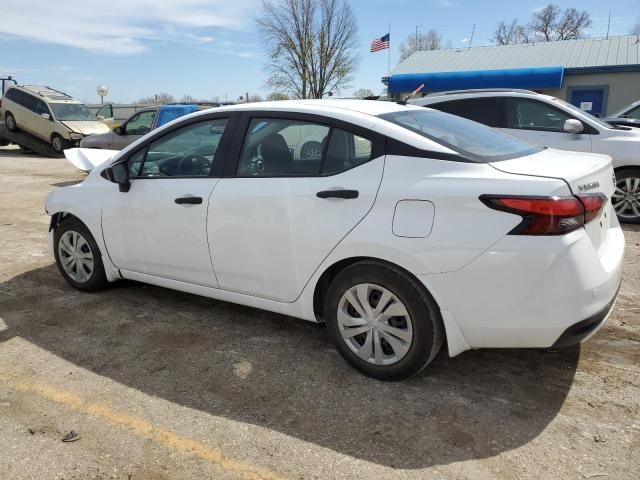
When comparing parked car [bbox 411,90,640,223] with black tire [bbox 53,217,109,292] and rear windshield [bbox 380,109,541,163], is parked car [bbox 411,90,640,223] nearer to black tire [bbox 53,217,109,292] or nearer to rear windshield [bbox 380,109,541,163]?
rear windshield [bbox 380,109,541,163]

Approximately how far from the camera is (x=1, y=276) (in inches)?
205

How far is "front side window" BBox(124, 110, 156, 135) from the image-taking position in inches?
512

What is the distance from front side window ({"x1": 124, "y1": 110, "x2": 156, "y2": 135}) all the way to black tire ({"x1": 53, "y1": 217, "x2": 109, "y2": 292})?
8.92m

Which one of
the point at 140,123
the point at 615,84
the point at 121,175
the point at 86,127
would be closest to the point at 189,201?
the point at 121,175

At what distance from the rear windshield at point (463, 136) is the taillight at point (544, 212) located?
379 millimetres

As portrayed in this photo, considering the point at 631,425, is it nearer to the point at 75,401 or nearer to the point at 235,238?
the point at 235,238

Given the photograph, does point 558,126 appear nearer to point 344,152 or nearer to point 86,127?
point 344,152

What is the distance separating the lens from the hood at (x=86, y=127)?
18.7 metres

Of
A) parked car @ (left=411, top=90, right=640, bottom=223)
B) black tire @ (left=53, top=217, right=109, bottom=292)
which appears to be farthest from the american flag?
black tire @ (left=53, top=217, right=109, bottom=292)

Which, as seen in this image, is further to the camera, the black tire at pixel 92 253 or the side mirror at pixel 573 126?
the side mirror at pixel 573 126

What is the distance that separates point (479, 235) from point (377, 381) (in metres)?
1.09

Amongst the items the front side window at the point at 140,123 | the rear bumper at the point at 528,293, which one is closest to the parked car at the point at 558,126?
the rear bumper at the point at 528,293

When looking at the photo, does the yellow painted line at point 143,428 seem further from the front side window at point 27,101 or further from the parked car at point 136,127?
the front side window at point 27,101

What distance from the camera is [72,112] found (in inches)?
763
